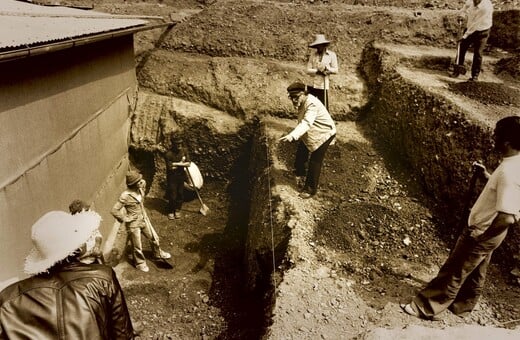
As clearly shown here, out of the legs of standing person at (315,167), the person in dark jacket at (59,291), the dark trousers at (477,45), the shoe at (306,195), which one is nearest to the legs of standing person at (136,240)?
the shoe at (306,195)

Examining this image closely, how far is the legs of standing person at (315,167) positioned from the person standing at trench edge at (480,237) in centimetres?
223

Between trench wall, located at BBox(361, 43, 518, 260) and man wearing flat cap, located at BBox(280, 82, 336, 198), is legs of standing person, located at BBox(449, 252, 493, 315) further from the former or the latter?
man wearing flat cap, located at BBox(280, 82, 336, 198)

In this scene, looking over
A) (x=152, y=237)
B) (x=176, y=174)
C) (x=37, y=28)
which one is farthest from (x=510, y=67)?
(x=37, y=28)

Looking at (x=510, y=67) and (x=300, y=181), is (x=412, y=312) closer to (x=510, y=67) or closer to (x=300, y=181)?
(x=300, y=181)

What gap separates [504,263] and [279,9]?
911 cm

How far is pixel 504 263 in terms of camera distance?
4.34 meters

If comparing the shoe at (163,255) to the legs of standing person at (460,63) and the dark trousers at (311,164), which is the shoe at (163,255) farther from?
the legs of standing person at (460,63)

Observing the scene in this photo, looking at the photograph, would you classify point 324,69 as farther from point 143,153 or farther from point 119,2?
point 119,2

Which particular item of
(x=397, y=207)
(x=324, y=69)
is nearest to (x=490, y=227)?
(x=397, y=207)

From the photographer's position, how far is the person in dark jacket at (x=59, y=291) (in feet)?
6.34

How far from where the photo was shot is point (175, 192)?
7879 millimetres

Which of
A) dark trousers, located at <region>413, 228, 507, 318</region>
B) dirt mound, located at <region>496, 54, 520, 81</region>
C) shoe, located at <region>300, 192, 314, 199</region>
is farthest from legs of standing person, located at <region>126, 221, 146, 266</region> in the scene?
dirt mound, located at <region>496, 54, 520, 81</region>

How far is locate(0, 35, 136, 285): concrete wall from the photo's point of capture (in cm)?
346

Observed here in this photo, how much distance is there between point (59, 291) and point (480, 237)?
322 cm
